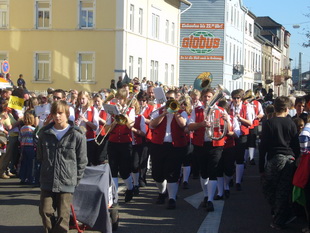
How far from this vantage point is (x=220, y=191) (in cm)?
1104

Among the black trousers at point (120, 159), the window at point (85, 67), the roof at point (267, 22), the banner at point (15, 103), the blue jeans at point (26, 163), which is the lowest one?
the blue jeans at point (26, 163)

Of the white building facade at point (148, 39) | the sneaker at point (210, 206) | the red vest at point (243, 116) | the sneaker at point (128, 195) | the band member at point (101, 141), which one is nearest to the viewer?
the sneaker at point (210, 206)

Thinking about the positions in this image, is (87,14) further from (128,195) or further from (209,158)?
(209,158)

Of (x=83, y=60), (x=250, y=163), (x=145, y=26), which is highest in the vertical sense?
(x=145, y=26)

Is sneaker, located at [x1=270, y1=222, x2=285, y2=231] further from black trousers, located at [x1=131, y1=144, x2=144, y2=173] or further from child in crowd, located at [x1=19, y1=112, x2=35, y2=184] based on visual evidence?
child in crowd, located at [x1=19, y1=112, x2=35, y2=184]

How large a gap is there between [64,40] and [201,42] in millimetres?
22159

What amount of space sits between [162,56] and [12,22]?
11.2 metres

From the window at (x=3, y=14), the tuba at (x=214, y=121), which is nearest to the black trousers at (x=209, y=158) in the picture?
the tuba at (x=214, y=121)

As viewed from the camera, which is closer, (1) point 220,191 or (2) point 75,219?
(2) point 75,219

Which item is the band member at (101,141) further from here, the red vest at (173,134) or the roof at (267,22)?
the roof at (267,22)

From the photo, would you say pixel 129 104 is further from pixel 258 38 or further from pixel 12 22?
pixel 258 38

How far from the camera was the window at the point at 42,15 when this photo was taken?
113ft

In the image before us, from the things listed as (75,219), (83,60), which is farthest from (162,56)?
(75,219)

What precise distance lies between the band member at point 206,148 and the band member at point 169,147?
0.69ft
